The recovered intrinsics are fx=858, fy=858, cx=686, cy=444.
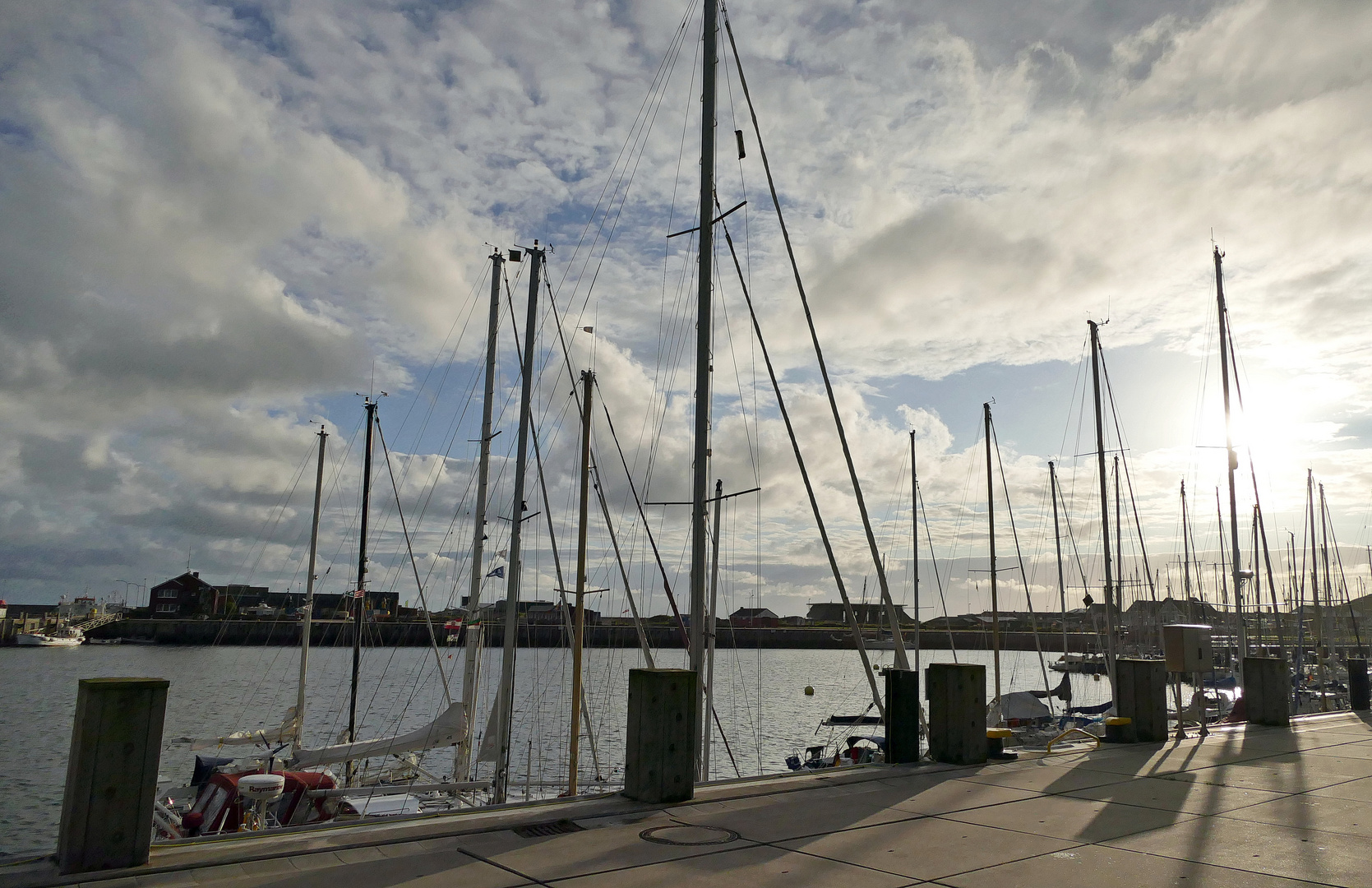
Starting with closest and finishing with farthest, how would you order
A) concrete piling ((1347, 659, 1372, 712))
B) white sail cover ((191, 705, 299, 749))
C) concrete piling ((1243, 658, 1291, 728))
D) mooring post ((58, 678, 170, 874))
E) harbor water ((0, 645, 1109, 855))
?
mooring post ((58, 678, 170, 874)), concrete piling ((1243, 658, 1291, 728)), concrete piling ((1347, 659, 1372, 712)), white sail cover ((191, 705, 299, 749)), harbor water ((0, 645, 1109, 855))

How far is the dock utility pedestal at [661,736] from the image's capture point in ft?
33.7

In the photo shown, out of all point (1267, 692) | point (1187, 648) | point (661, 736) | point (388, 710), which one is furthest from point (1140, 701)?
point (388, 710)

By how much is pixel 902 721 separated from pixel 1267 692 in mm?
13340

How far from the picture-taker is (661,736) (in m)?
10.4

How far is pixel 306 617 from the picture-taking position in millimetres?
33500

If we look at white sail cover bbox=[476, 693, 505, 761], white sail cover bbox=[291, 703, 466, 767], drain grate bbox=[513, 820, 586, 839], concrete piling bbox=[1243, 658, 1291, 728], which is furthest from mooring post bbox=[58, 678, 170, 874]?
concrete piling bbox=[1243, 658, 1291, 728]

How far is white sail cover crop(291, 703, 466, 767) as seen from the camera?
2353 centimetres

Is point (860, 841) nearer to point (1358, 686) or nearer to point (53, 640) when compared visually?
point (1358, 686)

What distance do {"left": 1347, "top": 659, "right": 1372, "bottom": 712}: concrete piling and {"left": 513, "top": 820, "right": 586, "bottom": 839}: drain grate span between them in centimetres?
2833

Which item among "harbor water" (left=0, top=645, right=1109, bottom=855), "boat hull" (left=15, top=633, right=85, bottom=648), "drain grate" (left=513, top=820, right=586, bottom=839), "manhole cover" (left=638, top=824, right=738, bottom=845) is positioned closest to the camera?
"manhole cover" (left=638, top=824, right=738, bottom=845)

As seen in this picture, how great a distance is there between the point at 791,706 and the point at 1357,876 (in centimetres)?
6582

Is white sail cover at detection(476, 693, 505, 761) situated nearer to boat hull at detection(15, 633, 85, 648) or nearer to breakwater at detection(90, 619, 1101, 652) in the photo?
breakwater at detection(90, 619, 1101, 652)

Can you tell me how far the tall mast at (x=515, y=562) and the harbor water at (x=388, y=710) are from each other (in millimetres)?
841

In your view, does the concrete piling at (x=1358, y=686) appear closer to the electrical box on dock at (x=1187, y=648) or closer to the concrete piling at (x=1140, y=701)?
the electrical box on dock at (x=1187, y=648)
